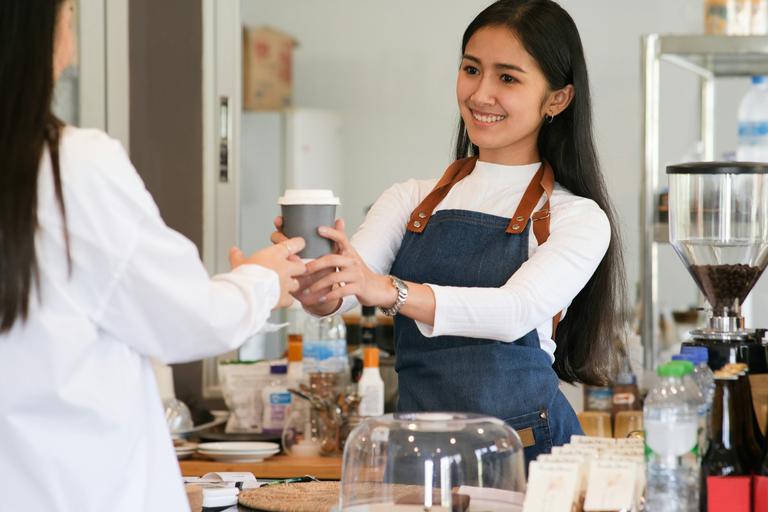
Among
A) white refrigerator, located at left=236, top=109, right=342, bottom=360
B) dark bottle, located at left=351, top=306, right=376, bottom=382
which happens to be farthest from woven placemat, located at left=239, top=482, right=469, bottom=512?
white refrigerator, located at left=236, top=109, right=342, bottom=360

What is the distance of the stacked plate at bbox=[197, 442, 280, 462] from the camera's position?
310 centimetres

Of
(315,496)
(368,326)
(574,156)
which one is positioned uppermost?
(574,156)

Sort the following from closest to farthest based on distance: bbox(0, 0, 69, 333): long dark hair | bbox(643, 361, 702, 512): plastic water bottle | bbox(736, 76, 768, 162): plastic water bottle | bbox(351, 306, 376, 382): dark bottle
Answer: bbox(0, 0, 69, 333): long dark hair < bbox(643, 361, 702, 512): plastic water bottle < bbox(351, 306, 376, 382): dark bottle < bbox(736, 76, 768, 162): plastic water bottle

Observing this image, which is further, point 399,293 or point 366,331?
point 366,331

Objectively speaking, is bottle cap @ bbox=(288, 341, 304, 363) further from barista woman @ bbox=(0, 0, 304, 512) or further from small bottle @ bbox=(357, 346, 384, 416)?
barista woman @ bbox=(0, 0, 304, 512)

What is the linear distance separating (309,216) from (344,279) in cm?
14

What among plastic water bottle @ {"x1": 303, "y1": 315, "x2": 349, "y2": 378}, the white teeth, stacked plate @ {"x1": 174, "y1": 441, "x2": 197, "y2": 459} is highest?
the white teeth

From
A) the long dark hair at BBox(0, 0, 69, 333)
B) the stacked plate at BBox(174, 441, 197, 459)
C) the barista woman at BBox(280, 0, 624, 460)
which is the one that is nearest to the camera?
the long dark hair at BBox(0, 0, 69, 333)

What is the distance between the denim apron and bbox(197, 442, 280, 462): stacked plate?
3.02ft

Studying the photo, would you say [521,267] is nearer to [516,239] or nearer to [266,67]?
[516,239]

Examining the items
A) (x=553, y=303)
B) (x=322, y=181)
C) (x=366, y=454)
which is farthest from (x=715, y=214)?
(x=322, y=181)

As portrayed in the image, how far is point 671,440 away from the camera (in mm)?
1479

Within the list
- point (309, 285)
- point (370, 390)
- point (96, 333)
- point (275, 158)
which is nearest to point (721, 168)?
point (309, 285)

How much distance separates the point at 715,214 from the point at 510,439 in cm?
53
